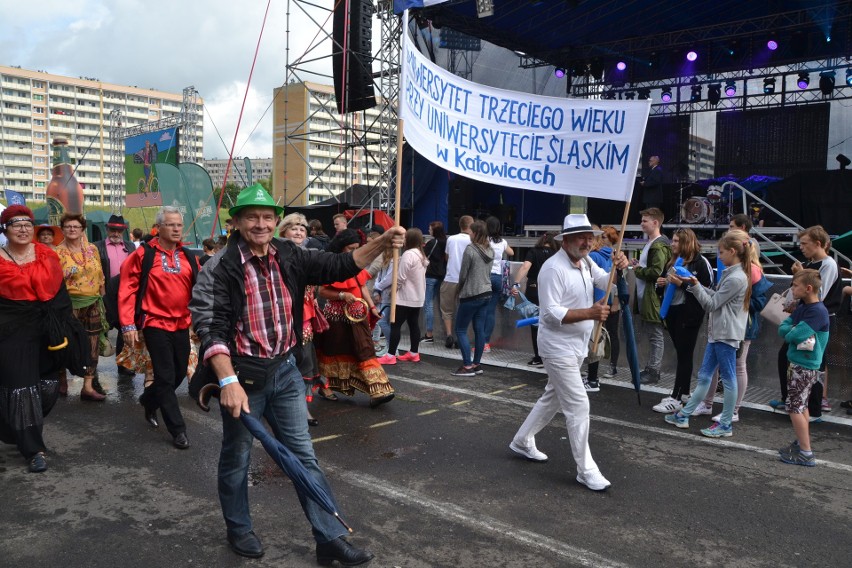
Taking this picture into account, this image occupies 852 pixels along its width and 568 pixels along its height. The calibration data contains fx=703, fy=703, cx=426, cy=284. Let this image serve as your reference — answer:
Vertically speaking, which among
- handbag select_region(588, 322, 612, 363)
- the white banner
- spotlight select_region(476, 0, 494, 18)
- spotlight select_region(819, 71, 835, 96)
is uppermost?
spotlight select_region(476, 0, 494, 18)

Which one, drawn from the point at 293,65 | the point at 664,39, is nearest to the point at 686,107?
the point at 664,39

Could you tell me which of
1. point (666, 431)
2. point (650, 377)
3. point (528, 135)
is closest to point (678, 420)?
point (666, 431)

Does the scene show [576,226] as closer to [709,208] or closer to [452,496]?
[452,496]

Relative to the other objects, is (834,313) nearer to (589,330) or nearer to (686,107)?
(589,330)

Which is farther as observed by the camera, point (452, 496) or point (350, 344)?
point (350, 344)

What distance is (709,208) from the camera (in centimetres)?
1702

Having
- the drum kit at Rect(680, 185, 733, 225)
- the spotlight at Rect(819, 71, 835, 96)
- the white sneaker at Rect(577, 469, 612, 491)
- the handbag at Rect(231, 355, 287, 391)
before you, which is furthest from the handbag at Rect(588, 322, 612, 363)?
the spotlight at Rect(819, 71, 835, 96)

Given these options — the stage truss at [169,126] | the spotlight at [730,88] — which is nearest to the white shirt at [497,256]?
the spotlight at [730,88]

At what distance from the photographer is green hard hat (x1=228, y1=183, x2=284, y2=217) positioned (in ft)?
11.4

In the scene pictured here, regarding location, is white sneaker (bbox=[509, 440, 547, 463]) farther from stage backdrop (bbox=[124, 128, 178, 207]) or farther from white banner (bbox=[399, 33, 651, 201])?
stage backdrop (bbox=[124, 128, 178, 207])

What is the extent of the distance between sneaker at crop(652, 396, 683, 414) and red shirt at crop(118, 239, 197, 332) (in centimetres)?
437

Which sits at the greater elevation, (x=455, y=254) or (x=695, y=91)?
(x=695, y=91)

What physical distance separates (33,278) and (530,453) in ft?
12.7

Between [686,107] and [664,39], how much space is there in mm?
3559
